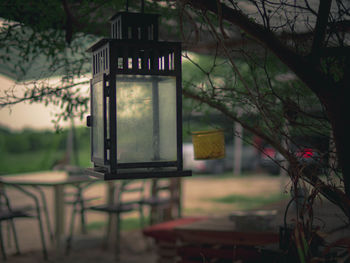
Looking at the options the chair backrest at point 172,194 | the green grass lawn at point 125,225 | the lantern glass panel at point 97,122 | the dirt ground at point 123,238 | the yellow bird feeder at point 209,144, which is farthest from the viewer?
the green grass lawn at point 125,225

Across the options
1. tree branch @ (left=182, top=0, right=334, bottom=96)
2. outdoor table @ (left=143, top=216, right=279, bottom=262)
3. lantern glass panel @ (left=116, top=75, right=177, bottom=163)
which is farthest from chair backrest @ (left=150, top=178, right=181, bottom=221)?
tree branch @ (left=182, top=0, right=334, bottom=96)

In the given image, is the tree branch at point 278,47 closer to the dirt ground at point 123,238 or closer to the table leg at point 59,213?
the dirt ground at point 123,238

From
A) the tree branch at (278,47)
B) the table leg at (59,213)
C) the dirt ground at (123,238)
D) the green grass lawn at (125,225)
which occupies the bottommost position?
the green grass lawn at (125,225)

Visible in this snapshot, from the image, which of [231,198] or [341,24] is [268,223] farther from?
[231,198]

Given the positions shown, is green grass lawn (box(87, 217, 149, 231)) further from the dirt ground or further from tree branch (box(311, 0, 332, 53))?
tree branch (box(311, 0, 332, 53))

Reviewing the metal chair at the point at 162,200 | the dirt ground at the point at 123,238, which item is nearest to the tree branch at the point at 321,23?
the dirt ground at the point at 123,238

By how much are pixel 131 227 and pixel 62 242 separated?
4.95 feet

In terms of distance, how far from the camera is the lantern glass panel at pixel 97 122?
4.47ft

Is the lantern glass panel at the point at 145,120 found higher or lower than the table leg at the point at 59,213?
higher

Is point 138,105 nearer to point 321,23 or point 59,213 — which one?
point 321,23

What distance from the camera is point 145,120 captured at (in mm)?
1326

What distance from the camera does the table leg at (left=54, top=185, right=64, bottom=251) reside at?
4461 millimetres

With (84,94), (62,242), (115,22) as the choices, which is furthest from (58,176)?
(115,22)

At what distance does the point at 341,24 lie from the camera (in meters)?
1.48
